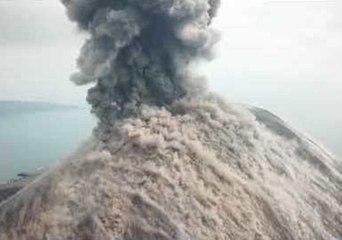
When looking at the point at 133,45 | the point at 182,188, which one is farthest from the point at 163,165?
the point at 133,45

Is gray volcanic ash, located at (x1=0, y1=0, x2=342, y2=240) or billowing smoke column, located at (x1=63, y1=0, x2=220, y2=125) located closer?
gray volcanic ash, located at (x1=0, y1=0, x2=342, y2=240)

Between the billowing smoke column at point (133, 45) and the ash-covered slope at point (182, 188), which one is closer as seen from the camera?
the ash-covered slope at point (182, 188)

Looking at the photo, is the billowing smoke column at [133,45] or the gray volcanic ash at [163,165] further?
the billowing smoke column at [133,45]

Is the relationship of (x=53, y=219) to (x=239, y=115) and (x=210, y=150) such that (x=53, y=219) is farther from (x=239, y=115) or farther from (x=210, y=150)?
(x=239, y=115)

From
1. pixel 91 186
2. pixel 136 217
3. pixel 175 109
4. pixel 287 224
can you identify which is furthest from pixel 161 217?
pixel 175 109
